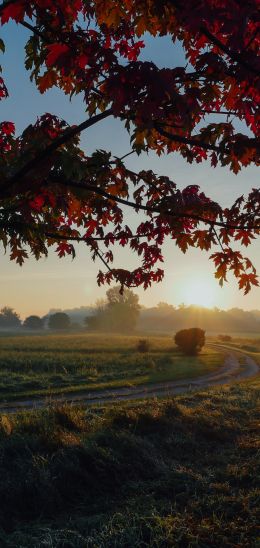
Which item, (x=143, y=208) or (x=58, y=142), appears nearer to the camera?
(x=58, y=142)

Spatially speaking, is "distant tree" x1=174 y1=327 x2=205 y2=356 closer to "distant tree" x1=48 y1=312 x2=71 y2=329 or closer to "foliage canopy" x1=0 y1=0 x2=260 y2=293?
"foliage canopy" x1=0 y1=0 x2=260 y2=293

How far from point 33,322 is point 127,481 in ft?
370

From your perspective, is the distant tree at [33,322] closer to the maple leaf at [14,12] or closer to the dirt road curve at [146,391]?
the dirt road curve at [146,391]

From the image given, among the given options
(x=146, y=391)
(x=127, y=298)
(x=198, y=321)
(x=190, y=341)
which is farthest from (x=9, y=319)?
(x=146, y=391)

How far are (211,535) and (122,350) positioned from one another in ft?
126

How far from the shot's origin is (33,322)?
117 m

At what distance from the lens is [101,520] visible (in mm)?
5629

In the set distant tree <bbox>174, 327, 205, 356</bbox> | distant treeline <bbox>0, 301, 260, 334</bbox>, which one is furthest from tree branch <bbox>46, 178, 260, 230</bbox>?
distant treeline <bbox>0, 301, 260, 334</bbox>

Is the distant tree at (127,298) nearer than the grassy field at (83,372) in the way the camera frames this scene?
No

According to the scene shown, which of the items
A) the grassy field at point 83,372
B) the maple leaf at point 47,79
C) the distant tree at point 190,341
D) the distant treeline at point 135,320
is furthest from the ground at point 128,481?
the distant treeline at point 135,320

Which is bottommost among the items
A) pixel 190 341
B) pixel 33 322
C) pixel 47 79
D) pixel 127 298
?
pixel 190 341

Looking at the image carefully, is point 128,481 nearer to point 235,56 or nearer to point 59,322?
point 235,56

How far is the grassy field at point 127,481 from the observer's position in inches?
205

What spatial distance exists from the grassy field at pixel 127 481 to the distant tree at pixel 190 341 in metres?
31.3
